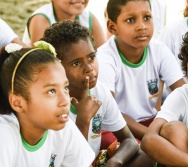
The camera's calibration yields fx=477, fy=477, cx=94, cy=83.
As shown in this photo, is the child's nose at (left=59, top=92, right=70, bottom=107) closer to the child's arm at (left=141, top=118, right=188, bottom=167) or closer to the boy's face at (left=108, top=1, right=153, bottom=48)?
the child's arm at (left=141, top=118, right=188, bottom=167)

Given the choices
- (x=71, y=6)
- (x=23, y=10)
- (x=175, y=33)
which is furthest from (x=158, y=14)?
(x=23, y=10)

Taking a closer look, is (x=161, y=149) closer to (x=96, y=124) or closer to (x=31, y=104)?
(x=96, y=124)

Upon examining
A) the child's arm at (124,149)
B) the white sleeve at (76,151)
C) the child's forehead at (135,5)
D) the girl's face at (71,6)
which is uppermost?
the girl's face at (71,6)

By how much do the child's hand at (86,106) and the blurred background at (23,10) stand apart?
2.62 m

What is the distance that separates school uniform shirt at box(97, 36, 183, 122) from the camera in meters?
2.55

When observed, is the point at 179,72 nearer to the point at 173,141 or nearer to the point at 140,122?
the point at 140,122

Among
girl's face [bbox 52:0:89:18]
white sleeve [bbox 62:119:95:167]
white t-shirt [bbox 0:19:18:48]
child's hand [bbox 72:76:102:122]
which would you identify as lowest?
white sleeve [bbox 62:119:95:167]

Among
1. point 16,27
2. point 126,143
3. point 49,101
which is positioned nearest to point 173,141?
point 126,143

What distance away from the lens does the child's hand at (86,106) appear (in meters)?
2.02

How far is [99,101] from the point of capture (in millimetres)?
2105

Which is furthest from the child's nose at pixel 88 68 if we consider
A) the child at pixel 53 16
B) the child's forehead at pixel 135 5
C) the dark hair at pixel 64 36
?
the child at pixel 53 16

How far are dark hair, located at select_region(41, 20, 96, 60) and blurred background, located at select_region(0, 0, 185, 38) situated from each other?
8.15ft

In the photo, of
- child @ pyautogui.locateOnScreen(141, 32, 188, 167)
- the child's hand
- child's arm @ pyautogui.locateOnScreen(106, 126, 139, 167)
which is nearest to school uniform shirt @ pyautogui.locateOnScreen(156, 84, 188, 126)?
child @ pyautogui.locateOnScreen(141, 32, 188, 167)

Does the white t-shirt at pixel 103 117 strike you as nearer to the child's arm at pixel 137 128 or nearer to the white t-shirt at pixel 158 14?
the child's arm at pixel 137 128
